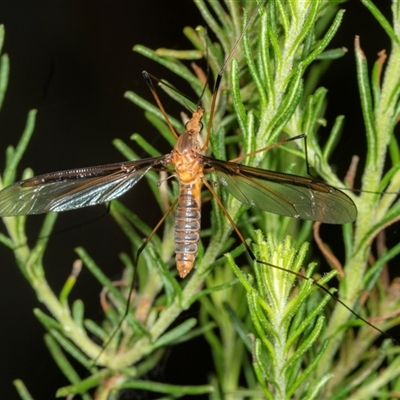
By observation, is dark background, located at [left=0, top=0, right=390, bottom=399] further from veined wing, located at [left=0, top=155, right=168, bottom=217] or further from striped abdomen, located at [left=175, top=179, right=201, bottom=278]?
striped abdomen, located at [left=175, top=179, right=201, bottom=278]

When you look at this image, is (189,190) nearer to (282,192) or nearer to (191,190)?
(191,190)

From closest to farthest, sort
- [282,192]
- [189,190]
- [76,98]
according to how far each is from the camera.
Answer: [282,192] → [189,190] → [76,98]

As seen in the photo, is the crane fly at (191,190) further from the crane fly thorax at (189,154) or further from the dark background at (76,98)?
the dark background at (76,98)

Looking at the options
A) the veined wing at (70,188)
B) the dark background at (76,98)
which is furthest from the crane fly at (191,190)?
the dark background at (76,98)

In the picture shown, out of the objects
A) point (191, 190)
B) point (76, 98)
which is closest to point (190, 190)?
point (191, 190)

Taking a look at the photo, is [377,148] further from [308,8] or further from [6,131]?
[6,131]

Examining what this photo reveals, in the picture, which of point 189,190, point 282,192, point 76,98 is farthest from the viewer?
point 76,98

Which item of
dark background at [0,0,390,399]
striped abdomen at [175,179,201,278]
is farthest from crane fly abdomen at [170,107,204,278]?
dark background at [0,0,390,399]
